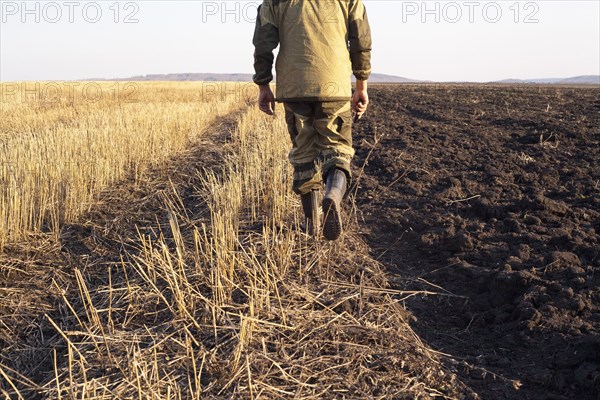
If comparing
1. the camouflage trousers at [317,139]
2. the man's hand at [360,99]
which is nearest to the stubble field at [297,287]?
the camouflage trousers at [317,139]

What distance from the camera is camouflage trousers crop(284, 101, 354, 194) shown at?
3.60m

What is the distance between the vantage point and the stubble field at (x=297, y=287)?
2.23m

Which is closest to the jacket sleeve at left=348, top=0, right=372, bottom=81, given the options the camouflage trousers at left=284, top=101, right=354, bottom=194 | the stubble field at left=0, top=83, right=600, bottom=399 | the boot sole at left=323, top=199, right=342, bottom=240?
the camouflage trousers at left=284, top=101, right=354, bottom=194

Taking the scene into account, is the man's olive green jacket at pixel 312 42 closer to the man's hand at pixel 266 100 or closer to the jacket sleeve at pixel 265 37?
the jacket sleeve at pixel 265 37

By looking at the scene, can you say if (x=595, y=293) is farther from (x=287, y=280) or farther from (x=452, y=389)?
(x=287, y=280)

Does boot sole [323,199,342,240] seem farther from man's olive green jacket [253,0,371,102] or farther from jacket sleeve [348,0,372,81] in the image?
jacket sleeve [348,0,372,81]

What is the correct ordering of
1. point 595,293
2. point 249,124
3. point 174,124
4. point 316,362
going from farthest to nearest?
point 249,124
point 174,124
point 595,293
point 316,362

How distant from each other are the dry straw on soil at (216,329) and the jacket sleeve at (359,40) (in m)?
1.19

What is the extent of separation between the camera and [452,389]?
2225 millimetres

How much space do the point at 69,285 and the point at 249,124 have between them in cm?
716

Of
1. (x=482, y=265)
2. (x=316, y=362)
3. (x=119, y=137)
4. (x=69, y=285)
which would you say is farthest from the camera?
(x=119, y=137)

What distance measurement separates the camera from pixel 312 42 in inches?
137

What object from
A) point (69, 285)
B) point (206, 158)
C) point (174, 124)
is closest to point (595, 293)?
point (69, 285)

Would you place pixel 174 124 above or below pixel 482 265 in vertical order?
above
